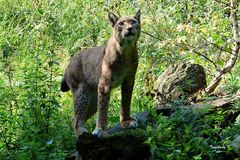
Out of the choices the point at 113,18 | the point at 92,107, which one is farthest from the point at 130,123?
the point at 113,18

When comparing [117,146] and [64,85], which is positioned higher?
[64,85]

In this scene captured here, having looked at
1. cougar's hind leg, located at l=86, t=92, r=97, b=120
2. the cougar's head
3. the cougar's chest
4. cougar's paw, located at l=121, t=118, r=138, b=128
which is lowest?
cougar's paw, located at l=121, t=118, r=138, b=128

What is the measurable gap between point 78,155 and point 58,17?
596cm

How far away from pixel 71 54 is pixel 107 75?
4.26 m

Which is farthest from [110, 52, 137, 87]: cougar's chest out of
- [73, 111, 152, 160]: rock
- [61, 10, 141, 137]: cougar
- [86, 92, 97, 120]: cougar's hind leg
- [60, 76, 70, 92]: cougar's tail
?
[60, 76, 70, 92]: cougar's tail

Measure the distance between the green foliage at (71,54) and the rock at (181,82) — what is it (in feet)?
0.76

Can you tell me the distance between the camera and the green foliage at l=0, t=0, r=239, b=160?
6.51m

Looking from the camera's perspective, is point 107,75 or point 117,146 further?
point 107,75

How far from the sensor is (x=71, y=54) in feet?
36.8

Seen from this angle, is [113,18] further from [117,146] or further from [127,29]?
[117,146]

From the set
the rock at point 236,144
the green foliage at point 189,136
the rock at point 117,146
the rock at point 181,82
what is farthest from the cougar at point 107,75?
the rock at point 181,82

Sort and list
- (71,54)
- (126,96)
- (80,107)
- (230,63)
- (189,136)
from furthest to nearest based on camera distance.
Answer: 1. (71,54)
2. (230,63)
3. (80,107)
4. (126,96)
5. (189,136)

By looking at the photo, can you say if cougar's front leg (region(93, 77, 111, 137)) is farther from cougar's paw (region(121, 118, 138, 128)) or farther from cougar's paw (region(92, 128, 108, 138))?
cougar's paw (region(121, 118, 138, 128))

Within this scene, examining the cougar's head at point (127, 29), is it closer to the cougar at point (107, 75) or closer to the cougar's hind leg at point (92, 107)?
the cougar at point (107, 75)
